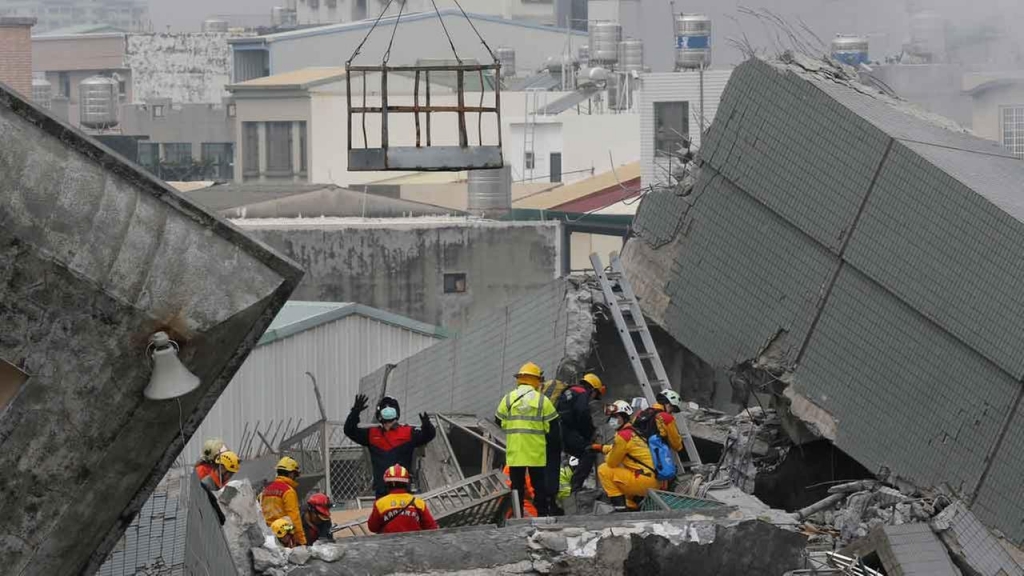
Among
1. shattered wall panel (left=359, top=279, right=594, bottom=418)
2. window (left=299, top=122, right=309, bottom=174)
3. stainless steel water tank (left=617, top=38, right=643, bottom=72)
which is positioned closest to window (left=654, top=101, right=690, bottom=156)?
stainless steel water tank (left=617, top=38, right=643, bottom=72)

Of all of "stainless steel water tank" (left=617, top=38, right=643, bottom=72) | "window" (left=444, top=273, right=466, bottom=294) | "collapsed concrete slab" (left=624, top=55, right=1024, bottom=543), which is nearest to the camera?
"collapsed concrete slab" (left=624, top=55, right=1024, bottom=543)

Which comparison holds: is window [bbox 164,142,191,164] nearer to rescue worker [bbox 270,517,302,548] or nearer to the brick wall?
the brick wall

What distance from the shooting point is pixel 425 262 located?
2953 centimetres

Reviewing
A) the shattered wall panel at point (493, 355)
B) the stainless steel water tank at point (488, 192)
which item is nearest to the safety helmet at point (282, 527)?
the shattered wall panel at point (493, 355)

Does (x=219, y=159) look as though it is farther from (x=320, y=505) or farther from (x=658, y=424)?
(x=320, y=505)

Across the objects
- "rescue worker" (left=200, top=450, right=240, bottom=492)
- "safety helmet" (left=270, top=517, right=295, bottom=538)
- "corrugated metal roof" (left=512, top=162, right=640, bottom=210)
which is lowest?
"corrugated metal roof" (left=512, top=162, right=640, bottom=210)

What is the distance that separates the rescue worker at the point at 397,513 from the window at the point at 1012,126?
32128 mm

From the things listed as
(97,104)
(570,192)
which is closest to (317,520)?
(570,192)

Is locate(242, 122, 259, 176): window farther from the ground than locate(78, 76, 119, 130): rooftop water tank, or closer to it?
closer to it

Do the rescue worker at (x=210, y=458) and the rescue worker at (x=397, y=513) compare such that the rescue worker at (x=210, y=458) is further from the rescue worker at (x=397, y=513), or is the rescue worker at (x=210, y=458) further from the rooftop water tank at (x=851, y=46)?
the rooftop water tank at (x=851, y=46)

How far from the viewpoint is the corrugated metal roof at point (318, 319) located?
2225 centimetres

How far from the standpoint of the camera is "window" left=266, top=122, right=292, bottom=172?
59.3 meters

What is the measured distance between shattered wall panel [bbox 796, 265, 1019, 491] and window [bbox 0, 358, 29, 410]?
279 inches

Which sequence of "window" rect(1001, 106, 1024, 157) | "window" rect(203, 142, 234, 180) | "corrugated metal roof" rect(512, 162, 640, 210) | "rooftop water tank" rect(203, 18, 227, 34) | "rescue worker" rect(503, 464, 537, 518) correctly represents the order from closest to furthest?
"rescue worker" rect(503, 464, 537, 518) → "window" rect(1001, 106, 1024, 157) → "corrugated metal roof" rect(512, 162, 640, 210) → "window" rect(203, 142, 234, 180) → "rooftop water tank" rect(203, 18, 227, 34)
